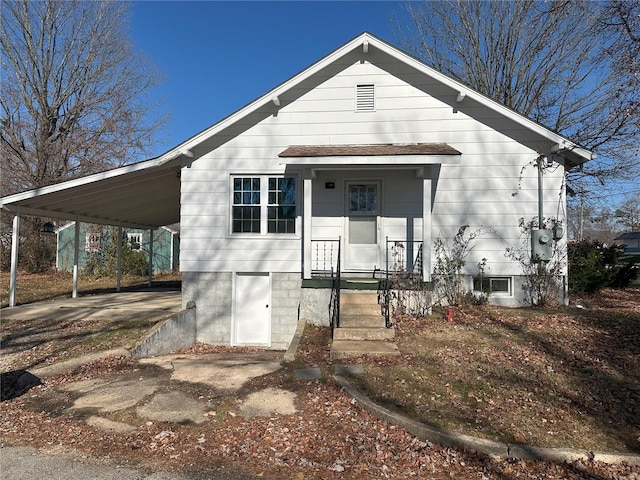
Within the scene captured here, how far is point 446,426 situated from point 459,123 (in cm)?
765

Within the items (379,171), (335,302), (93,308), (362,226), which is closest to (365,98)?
(379,171)

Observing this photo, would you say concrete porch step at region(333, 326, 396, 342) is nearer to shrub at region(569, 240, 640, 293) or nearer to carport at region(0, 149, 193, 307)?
carport at region(0, 149, 193, 307)

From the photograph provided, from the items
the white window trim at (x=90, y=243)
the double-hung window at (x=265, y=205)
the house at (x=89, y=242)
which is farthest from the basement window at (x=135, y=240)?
the double-hung window at (x=265, y=205)

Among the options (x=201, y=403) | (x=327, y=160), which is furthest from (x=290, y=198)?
(x=201, y=403)

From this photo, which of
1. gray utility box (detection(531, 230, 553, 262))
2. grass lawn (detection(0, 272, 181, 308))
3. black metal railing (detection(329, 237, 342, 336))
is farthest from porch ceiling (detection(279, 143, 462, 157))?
grass lawn (detection(0, 272, 181, 308))

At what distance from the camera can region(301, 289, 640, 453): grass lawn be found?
4250mm

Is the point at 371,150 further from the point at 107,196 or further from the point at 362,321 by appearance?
the point at 107,196

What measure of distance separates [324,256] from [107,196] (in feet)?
21.9

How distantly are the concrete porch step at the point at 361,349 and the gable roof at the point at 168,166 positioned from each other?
431cm

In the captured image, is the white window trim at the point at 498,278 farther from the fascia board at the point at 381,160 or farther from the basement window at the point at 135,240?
the basement window at the point at 135,240

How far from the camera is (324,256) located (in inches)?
396

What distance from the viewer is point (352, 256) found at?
33.0 ft

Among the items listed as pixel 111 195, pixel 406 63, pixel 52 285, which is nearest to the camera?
pixel 406 63

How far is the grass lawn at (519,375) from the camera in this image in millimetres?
4250
